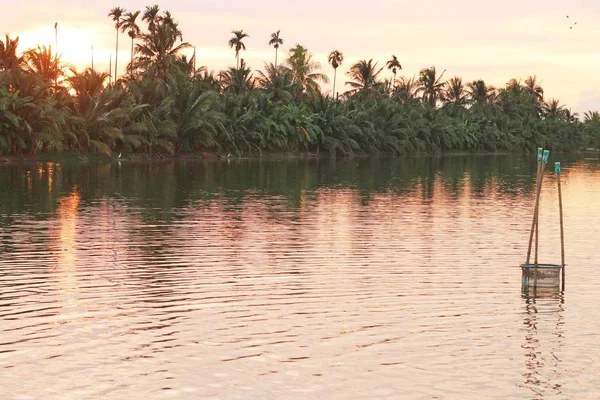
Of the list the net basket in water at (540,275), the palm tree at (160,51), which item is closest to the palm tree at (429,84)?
the palm tree at (160,51)

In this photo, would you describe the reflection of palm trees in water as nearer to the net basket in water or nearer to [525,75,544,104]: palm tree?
the net basket in water

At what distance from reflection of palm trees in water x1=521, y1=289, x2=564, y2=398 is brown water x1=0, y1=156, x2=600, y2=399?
41mm

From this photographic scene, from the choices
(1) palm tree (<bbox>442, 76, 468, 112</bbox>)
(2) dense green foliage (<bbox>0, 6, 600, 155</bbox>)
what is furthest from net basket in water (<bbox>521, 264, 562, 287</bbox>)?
(1) palm tree (<bbox>442, 76, 468, 112</bbox>)

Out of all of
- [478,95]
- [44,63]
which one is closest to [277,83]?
[44,63]

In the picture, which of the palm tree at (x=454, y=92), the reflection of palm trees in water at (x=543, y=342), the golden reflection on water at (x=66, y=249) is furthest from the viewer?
the palm tree at (x=454, y=92)

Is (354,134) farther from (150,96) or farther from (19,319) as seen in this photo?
(19,319)

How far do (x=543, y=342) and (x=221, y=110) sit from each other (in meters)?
67.9

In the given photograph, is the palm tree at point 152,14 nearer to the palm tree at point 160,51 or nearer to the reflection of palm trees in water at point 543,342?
the palm tree at point 160,51

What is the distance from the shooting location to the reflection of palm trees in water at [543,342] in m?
10.9

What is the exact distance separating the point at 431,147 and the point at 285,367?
10442 centimetres

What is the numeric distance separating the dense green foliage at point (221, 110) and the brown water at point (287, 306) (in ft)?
101

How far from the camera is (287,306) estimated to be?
50.1 ft

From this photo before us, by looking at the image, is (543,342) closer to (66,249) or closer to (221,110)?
(66,249)

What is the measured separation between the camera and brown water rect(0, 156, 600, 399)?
35.9 ft
